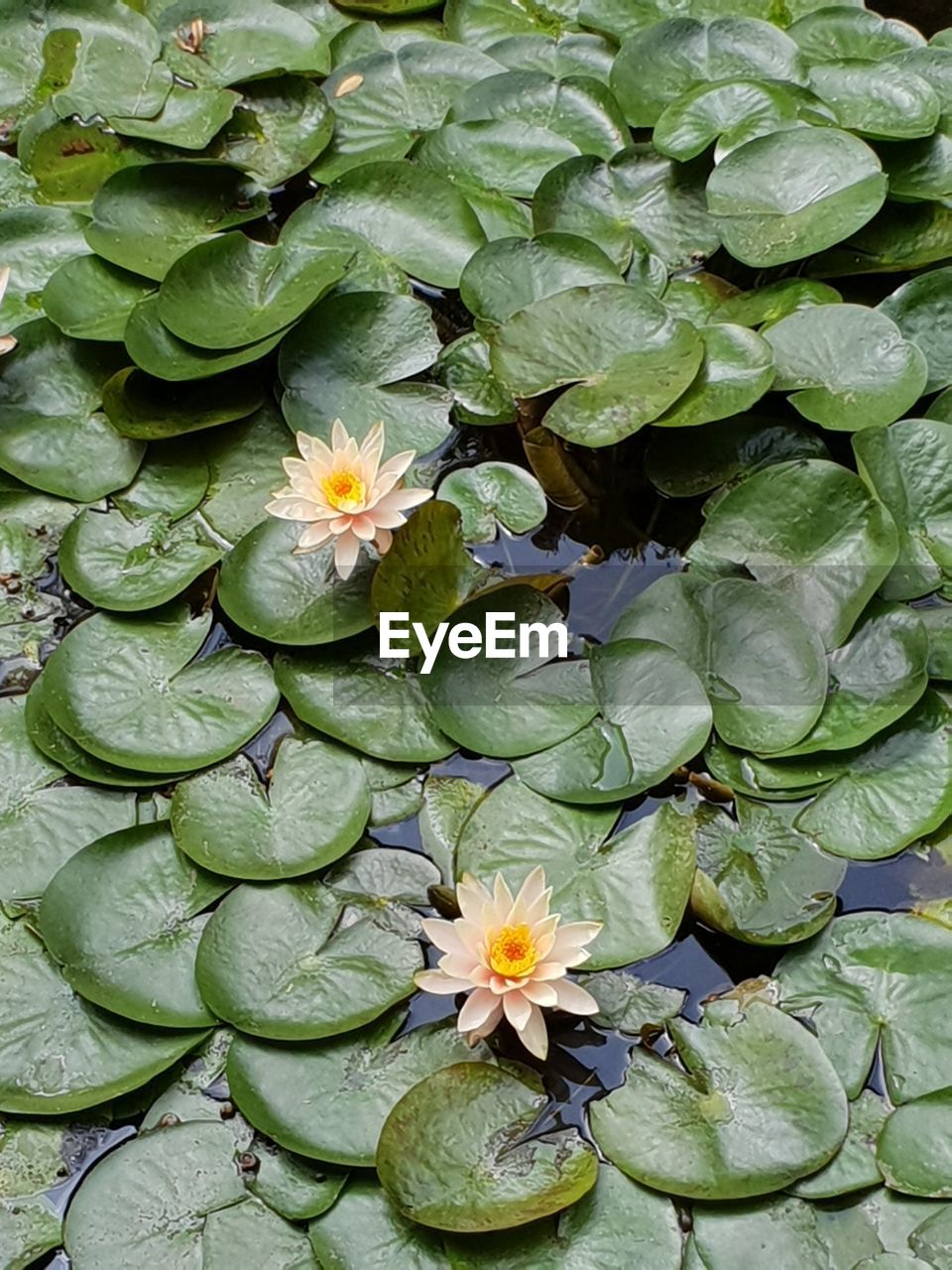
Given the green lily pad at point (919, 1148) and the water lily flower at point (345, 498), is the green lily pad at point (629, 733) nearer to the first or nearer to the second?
the water lily flower at point (345, 498)

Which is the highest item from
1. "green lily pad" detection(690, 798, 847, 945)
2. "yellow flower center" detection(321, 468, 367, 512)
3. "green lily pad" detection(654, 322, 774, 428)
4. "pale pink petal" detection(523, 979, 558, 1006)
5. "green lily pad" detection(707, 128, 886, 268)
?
"green lily pad" detection(707, 128, 886, 268)

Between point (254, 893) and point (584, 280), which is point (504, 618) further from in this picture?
point (584, 280)

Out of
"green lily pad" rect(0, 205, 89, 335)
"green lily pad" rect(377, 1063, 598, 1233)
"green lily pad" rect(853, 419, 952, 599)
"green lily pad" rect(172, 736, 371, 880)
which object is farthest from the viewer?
"green lily pad" rect(0, 205, 89, 335)

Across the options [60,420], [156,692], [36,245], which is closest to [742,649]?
[156,692]

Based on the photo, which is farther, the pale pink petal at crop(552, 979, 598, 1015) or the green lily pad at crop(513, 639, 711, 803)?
the green lily pad at crop(513, 639, 711, 803)

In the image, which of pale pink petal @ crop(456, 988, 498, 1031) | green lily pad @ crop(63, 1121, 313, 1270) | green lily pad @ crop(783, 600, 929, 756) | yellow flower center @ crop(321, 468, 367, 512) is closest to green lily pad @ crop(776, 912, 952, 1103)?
green lily pad @ crop(783, 600, 929, 756)

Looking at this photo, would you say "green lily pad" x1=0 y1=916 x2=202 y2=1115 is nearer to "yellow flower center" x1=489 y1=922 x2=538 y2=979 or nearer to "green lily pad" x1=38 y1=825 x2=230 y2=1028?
"green lily pad" x1=38 y1=825 x2=230 y2=1028
